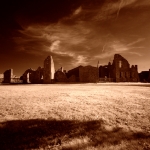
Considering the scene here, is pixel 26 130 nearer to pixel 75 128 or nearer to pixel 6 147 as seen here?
pixel 6 147

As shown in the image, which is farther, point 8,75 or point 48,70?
point 8,75

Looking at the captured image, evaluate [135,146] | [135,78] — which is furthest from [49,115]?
[135,78]

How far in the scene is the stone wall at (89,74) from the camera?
26438mm

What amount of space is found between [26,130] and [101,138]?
1676 millimetres

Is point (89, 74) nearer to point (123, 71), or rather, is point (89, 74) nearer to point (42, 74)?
point (123, 71)

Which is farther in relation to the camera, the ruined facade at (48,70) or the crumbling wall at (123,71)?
the crumbling wall at (123,71)

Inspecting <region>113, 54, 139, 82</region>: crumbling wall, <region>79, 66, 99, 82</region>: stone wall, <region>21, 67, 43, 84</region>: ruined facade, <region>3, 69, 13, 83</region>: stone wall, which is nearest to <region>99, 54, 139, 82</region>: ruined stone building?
<region>113, 54, 139, 82</region>: crumbling wall

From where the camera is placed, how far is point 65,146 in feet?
6.90

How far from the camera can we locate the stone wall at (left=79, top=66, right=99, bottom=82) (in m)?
26.4

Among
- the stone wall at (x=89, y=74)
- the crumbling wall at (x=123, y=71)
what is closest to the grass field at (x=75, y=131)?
the stone wall at (x=89, y=74)

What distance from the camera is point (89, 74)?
26.8m

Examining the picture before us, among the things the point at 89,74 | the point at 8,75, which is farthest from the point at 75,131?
the point at 8,75

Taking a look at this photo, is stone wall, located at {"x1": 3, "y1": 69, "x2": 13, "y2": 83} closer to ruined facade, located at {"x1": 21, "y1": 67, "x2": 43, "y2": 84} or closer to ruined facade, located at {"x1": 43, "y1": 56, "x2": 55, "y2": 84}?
ruined facade, located at {"x1": 21, "y1": 67, "x2": 43, "y2": 84}

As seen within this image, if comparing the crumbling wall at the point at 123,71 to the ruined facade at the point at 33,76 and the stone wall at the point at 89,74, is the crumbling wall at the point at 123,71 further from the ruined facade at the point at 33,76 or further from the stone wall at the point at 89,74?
the ruined facade at the point at 33,76
